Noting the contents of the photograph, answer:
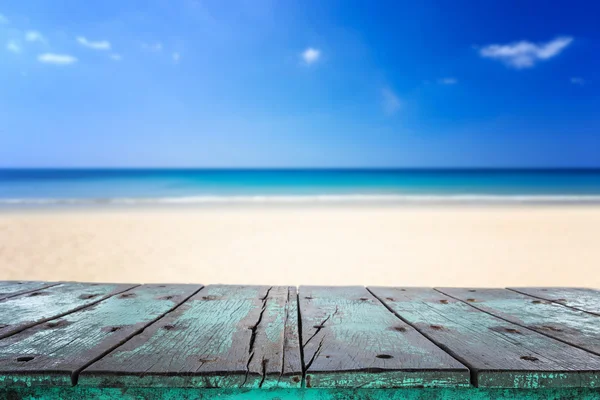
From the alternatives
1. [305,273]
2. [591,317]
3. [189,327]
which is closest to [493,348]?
[591,317]

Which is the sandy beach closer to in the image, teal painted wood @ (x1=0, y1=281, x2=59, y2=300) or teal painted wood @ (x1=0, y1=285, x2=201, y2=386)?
teal painted wood @ (x1=0, y1=281, x2=59, y2=300)

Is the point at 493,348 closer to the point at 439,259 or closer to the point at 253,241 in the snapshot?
the point at 439,259

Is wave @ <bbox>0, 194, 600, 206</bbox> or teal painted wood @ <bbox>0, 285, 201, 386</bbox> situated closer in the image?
teal painted wood @ <bbox>0, 285, 201, 386</bbox>

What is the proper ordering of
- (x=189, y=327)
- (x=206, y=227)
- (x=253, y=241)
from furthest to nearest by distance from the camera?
(x=206, y=227), (x=253, y=241), (x=189, y=327)

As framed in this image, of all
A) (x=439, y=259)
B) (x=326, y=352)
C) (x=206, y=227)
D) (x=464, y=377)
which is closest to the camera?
(x=464, y=377)

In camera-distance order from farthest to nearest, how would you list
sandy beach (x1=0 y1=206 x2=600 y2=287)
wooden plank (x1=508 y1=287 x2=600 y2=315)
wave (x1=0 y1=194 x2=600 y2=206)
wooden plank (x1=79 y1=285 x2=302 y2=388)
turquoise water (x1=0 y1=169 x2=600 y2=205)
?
turquoise water (x1=0 y1=169 x2=600 y2=205) → wave (x1=0 y1=194 x2=600 y2=206) → sandy beach (x1=0 y1=206 x2=600 y2=287) → wooden plank (x1=508 y1=287 x2=600 y2=315) → wooden plank (x1=79 y1=285 x2=302 y2=388)

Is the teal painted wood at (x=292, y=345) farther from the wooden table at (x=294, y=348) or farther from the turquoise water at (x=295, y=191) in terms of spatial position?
the turquoise water at (x=295, y=191)

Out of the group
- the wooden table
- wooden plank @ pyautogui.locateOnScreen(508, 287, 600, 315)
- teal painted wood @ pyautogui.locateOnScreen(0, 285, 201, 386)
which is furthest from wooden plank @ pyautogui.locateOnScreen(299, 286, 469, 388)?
wooden plank @ pyautogui.locateOnScreen(508, 287, 600, 315)

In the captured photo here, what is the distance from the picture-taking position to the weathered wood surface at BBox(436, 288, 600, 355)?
1.34 meters

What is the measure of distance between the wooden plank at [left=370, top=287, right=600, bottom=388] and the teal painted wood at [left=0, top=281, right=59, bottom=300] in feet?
5.12

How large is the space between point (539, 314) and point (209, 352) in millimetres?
1228

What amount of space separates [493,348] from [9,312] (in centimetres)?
163

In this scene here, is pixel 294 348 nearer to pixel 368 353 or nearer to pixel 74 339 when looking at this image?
pixel 368 353

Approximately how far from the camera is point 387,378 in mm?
1040
